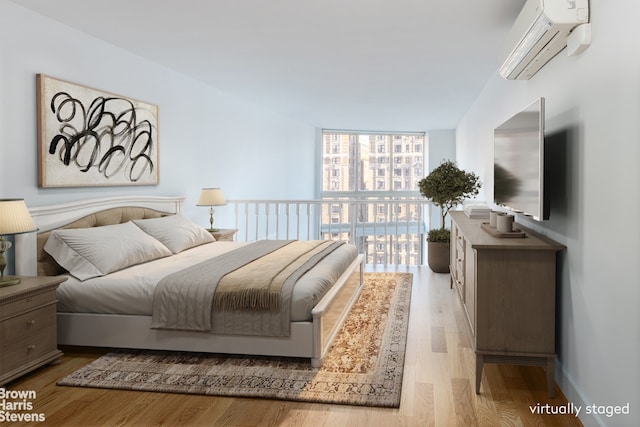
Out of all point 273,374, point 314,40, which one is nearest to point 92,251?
point 273,374

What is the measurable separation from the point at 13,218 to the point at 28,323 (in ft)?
1.89

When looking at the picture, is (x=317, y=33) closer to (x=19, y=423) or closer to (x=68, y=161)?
(x=68, y=161)

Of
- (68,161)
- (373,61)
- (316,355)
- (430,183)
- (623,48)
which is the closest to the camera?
(623,48)

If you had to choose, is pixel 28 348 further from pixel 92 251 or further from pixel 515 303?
pixel 515 303

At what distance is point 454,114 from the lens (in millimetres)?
8000

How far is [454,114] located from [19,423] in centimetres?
714

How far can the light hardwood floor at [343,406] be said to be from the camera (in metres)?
2.29

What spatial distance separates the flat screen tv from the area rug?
1.17m

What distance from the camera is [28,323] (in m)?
2.76

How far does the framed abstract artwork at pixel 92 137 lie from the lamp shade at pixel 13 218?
73 cm

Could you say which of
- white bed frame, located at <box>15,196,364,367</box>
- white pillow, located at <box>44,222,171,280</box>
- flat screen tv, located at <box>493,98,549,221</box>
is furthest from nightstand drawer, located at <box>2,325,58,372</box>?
flat screen tv, located at <box>493,98,549,221</box>

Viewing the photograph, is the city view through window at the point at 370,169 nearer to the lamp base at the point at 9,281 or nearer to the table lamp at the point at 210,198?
the table lamp at the point at 210,198

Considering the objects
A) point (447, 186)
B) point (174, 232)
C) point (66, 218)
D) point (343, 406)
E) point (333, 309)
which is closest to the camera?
point (343, 406)

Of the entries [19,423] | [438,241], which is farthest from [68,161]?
[438,241]
